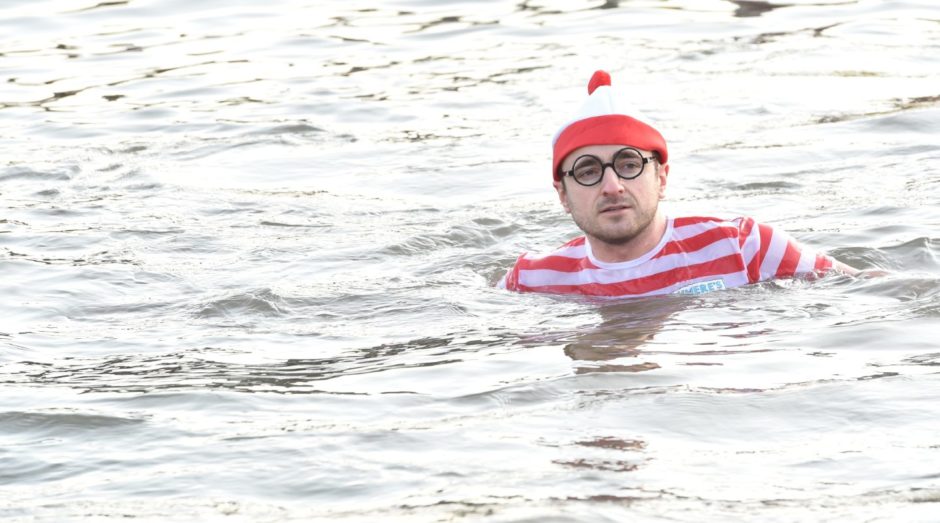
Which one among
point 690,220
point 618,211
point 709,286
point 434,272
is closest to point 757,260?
point 709,286

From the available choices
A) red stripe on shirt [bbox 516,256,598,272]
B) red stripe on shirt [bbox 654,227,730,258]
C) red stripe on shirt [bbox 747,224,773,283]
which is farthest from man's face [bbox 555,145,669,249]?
red stripe on shirt [bbox 747,224,773,283]

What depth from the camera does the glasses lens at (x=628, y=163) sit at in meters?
7.20

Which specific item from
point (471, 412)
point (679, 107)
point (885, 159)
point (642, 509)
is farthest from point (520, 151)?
point (642, 509)

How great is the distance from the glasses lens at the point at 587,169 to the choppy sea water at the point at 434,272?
22.3 inches

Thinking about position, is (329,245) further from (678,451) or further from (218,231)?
(678,451)

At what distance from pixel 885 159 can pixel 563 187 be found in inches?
159

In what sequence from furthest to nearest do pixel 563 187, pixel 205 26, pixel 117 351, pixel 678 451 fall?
pixel 205 26 < pixel 563 187 < pixel 117 351 < pixel 678 451

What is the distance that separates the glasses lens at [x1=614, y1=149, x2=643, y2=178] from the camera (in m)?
7.20

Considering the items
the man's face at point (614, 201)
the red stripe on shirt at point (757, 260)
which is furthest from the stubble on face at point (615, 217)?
the red stripe on shirt at point (757, 260)

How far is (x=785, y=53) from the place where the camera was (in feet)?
47.7

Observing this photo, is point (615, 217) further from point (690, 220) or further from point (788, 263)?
point (788, 263)

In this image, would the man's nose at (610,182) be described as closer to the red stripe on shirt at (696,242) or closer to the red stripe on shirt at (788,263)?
the red stripe on shirt at (696,242)

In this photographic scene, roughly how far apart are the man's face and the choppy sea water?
1.17ft

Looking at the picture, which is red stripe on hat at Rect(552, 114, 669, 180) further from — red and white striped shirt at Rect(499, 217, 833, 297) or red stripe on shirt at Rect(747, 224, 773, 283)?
red stripe on shirt at Rect(747, 224, 773, 283)
